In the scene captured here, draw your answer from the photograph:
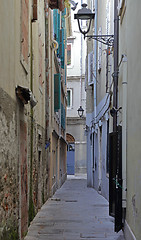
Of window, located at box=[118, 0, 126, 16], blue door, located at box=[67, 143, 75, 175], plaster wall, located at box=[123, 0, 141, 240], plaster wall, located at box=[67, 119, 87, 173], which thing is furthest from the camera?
blue door, located at box=[67, 143, 75, 175]

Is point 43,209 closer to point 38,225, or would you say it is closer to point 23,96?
point 38,225

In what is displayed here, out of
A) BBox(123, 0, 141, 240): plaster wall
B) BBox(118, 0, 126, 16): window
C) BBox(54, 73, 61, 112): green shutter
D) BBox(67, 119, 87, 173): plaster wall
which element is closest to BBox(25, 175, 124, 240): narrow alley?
BBox(123, 0, 141, 240): plaster wall

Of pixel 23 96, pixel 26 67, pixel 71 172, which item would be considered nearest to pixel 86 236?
pixel 23 96

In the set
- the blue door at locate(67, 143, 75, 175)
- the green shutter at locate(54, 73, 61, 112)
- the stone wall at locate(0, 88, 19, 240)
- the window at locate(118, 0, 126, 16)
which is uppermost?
the window at locate(118, 0, 126, 16)

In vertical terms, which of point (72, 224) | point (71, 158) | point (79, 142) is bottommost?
point (71, 158)

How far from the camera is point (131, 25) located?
22.1 ft

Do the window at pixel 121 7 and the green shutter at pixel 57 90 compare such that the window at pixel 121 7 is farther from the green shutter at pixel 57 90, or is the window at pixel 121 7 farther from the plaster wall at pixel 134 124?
the green shutter at pixel 57 90

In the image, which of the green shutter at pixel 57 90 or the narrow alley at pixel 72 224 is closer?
the narrow alley at pixel 72 224

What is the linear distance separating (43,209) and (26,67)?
4.71 meters

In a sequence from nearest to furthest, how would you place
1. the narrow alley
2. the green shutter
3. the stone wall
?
the stone wall, the narrow alley, the green shutter

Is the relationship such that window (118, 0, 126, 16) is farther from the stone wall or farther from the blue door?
the blue door

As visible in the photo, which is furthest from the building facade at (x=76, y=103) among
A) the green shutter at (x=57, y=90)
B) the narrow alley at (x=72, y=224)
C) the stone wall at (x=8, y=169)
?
the stone wall at (x=8, y=169)

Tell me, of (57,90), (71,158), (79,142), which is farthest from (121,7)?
(71,158)

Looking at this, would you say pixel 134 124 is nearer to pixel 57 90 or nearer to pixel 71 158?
pixel 57 90
